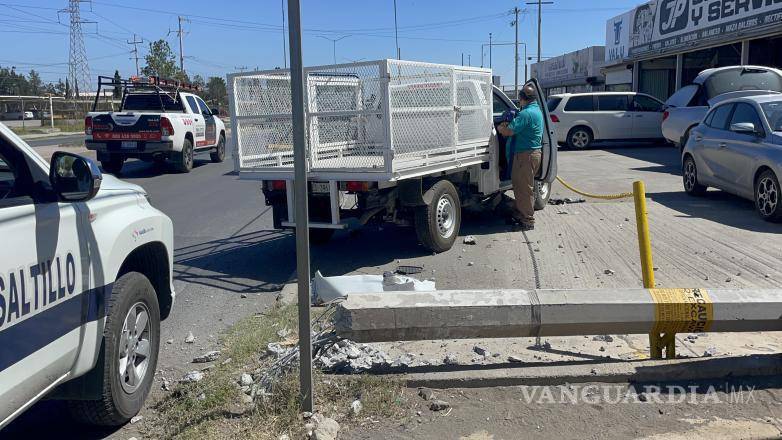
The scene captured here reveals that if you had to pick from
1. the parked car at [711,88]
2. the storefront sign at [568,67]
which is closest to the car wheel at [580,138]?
the parked car at [711,88]

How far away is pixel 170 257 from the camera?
4.64 metres

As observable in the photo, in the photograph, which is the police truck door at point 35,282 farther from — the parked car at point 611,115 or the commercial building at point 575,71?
the commercial building at point 575,71

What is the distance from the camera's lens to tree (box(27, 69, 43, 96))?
253 ft

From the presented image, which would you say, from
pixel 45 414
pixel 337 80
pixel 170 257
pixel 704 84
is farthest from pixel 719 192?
pixel 45 414

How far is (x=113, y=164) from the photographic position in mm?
17531

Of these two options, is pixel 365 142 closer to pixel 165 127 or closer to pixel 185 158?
pixel 165 127

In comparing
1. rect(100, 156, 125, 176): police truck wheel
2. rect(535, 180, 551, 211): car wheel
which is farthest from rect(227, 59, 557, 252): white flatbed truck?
rect(100, 156, 125, 176): police truck wheel

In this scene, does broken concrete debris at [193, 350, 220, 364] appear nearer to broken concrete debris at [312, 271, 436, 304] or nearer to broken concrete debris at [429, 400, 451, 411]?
broken concrete debris at [312, 271, 436, 304]

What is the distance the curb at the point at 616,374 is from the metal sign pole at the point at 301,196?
0.72 m

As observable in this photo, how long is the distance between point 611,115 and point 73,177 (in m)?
20.6

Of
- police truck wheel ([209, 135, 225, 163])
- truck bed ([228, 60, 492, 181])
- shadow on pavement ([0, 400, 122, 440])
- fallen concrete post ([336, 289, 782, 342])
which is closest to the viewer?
shadow on pavement ([0, 400, 122, 440])

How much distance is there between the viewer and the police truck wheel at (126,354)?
367 cm

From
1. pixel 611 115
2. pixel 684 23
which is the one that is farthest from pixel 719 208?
pixel 684 23

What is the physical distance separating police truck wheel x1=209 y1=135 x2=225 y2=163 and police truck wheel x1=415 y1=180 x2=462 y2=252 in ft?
46.8
